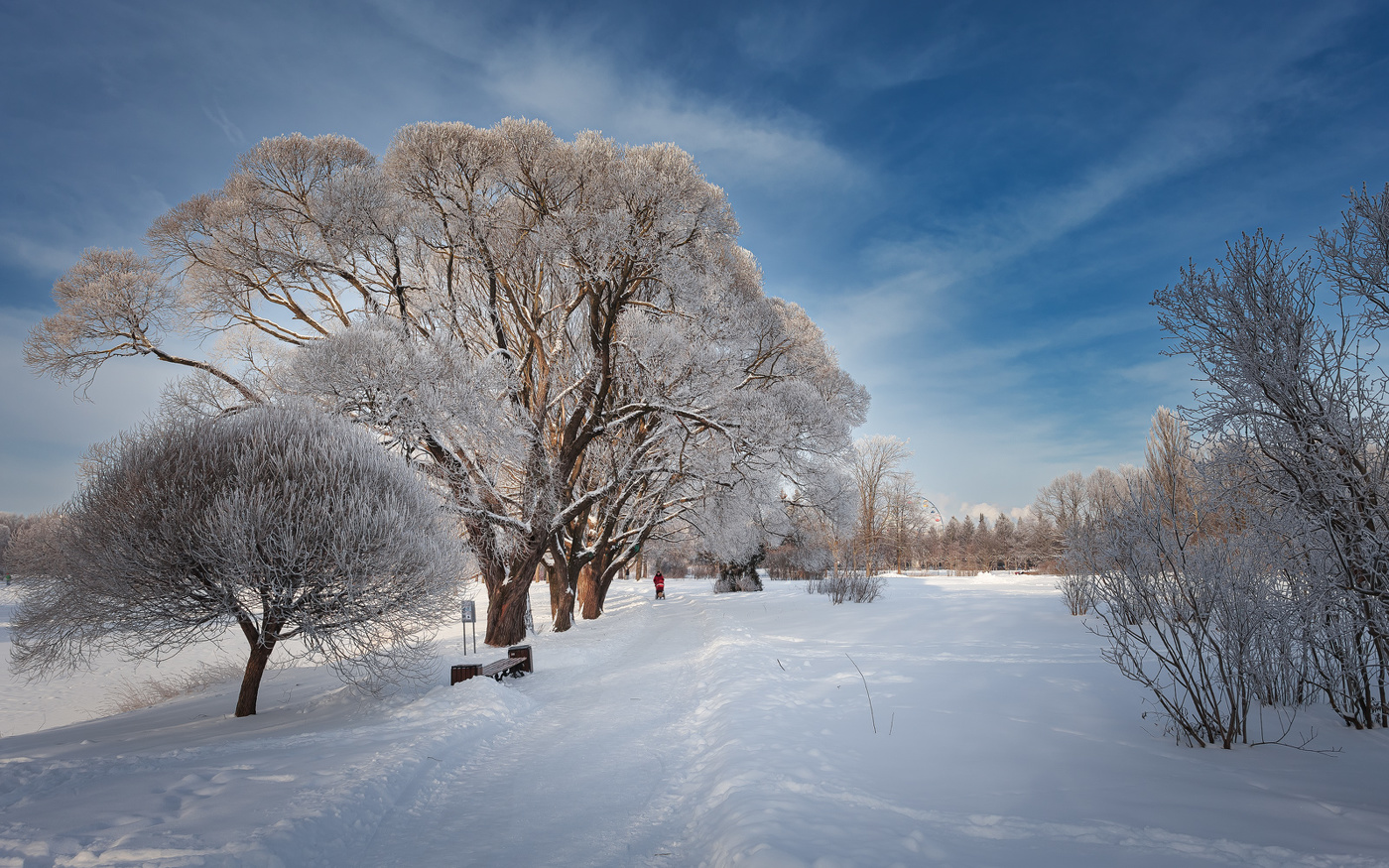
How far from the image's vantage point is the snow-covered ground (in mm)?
3371

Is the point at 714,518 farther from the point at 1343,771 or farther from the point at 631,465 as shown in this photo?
the point at 1343,771

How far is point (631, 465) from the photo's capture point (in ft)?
55.3

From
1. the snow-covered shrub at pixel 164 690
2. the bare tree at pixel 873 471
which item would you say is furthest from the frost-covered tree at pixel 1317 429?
the bare tree at pixel 873 471

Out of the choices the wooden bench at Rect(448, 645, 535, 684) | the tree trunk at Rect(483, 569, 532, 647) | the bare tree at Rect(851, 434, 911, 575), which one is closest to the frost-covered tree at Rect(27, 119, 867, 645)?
the tree trunk at Rect(483, 569, 532, 647)

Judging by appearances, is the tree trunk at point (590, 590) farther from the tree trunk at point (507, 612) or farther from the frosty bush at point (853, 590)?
the frosty bush at point (853, 590)

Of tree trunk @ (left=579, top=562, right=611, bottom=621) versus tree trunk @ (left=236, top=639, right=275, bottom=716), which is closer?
tree trunk @ (left=236, top=639, right=275, bottom=716)

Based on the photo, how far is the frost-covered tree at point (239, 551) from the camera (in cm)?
671

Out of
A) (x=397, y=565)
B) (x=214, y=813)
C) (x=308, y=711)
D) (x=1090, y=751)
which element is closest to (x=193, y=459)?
(x=397, y=565)

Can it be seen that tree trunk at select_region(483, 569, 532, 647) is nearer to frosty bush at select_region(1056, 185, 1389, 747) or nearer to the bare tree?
frosty bush at select_region(1056, 185, 1389, 747)

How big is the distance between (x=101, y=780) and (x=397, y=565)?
307 cm

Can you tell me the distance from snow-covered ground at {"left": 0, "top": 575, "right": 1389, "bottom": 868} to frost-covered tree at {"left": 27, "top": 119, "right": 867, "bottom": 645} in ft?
16.6

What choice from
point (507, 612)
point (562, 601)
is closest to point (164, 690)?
point (507, 612)

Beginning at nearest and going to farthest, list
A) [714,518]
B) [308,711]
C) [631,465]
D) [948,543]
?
[308,711], [631,465], [714,518], [948,543]

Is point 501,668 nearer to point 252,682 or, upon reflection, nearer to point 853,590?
point 252,682
